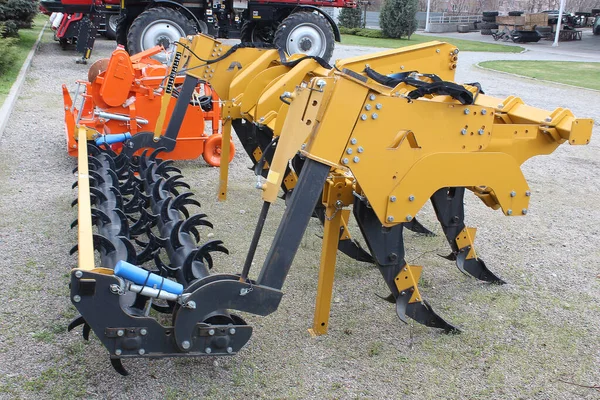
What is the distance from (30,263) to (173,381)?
1.86m

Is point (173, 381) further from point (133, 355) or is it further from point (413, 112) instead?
point (413, 112)

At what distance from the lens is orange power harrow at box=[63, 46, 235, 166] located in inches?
258

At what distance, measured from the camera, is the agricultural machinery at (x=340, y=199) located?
9.38ft

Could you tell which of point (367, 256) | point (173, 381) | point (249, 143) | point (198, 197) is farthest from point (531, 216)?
point (173, 381)

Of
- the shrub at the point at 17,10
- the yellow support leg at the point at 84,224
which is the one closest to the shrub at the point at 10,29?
the shrub at the point at 17,10

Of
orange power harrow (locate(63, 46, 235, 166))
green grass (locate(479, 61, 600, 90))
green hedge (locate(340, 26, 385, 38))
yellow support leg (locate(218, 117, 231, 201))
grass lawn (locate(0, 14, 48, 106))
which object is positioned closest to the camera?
yellow support leg (locate(218, 117, 231, 201))

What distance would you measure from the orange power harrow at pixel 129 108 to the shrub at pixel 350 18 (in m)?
28.4

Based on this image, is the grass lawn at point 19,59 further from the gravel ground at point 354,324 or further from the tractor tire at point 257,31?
the tractor tire at point 257,31

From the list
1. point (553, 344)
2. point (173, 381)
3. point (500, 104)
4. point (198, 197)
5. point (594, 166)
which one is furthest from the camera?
point (594, 166)

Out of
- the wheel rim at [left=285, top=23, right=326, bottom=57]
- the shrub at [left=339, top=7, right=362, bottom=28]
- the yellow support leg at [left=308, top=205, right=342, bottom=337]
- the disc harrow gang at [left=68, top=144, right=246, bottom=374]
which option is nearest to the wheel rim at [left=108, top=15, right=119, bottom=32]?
the wheel rim at [left=285, top=23, right=326, bottom=57]

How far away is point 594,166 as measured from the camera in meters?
7.81

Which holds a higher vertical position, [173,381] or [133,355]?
[133,355]

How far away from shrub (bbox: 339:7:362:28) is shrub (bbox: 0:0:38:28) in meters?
20.4

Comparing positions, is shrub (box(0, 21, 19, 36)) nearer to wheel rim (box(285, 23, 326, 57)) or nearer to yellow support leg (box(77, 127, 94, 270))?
wheel rim (box(285, 23, 326, 57))
